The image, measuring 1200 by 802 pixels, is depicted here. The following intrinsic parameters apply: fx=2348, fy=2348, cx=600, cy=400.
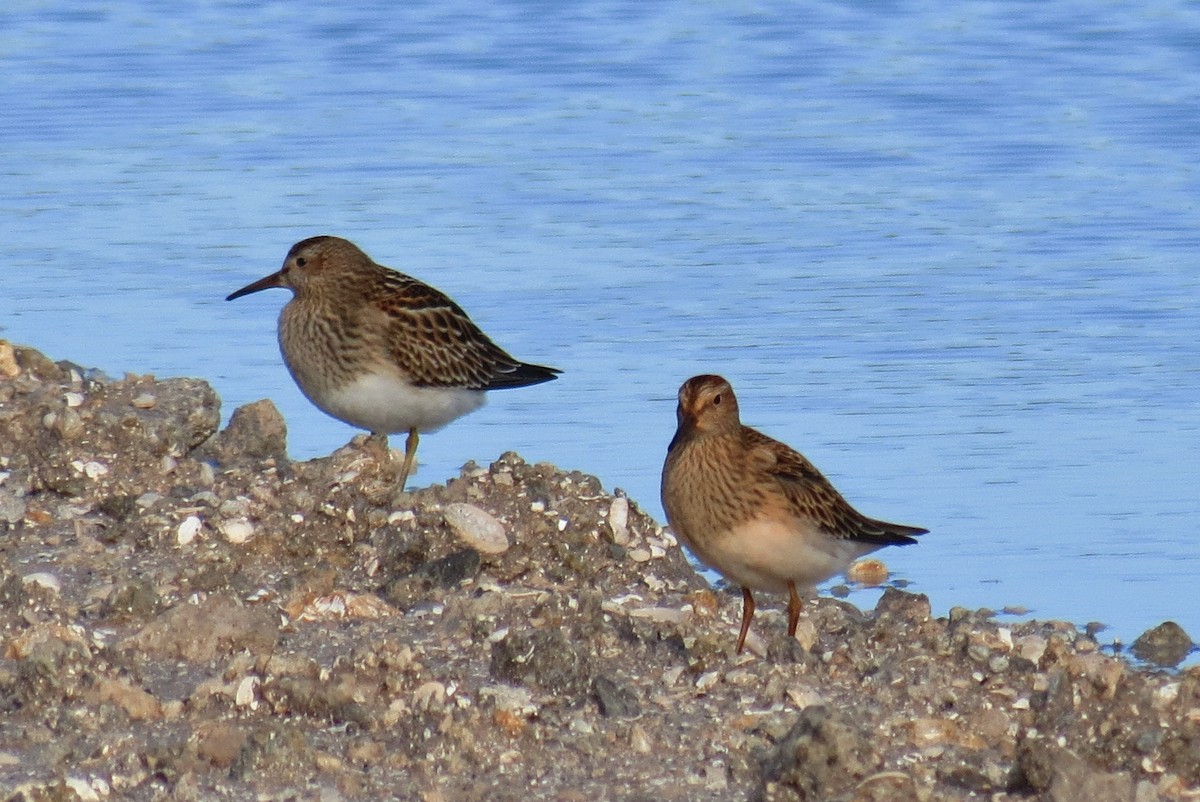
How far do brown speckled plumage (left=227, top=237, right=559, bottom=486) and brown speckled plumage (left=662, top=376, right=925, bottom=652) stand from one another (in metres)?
2.17

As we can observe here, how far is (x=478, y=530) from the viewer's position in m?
7.43

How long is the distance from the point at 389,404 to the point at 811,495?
8.50 feet

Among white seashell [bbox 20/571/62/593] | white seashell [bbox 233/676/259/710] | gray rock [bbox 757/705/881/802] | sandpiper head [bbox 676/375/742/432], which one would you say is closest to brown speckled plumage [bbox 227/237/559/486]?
white seashell [bbox 20/571/62/593]

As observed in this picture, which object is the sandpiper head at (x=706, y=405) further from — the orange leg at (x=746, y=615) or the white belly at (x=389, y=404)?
the white belly at (x=389, y=404)

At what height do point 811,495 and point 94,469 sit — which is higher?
point 811,495

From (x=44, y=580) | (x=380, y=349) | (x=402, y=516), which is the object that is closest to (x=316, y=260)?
(x=380, y=349)

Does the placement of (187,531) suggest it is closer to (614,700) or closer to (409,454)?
(409,454)

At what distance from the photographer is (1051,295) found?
37.7ft

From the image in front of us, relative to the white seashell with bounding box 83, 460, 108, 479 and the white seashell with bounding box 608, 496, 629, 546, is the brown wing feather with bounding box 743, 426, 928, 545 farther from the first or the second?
the white seashell with bounding box 83, 460, 108, 479

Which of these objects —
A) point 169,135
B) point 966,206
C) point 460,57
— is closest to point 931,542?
point 966,206

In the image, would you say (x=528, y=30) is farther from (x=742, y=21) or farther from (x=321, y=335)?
(x=321, y=335)

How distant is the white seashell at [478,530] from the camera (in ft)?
24.3

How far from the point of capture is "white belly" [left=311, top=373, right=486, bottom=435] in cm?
912

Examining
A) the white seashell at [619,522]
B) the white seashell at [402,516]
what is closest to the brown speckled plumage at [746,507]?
the white seashell at [619,522]
